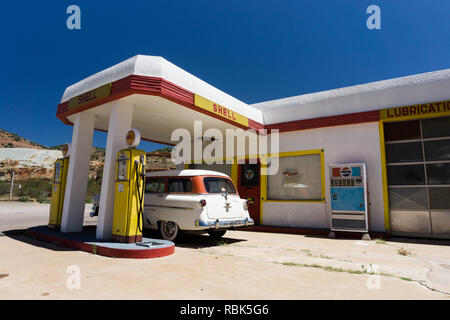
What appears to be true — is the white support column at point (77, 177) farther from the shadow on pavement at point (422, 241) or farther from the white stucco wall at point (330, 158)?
the shadow on pavement at point (422, 241)

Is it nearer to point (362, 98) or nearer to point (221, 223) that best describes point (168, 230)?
point (221, 223)

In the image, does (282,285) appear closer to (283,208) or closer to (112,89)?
(112,89)

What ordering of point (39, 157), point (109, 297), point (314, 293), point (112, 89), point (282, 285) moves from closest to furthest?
point (109, 297)
point (314, 293)
point (282, 285)
point (112, 89)
point (39, 157)

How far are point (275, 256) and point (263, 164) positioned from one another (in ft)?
19.3

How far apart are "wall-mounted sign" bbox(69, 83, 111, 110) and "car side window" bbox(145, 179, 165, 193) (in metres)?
2.62

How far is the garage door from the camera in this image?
8359mm

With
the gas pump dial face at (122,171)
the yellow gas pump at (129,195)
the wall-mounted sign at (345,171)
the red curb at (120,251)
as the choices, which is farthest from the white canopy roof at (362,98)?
Result: the red curb at (120,251)

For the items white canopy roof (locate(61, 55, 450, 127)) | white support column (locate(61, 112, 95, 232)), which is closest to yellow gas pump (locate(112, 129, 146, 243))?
white canopy roof (locate(61, 55, 450, 127))

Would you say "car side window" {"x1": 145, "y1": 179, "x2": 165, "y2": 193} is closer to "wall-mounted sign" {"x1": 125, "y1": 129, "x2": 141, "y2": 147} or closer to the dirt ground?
"wall-mounted sign" {"x1": 125, "y1": 129, "x2": 141, "y2": 147}

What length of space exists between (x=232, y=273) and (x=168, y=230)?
140 inches

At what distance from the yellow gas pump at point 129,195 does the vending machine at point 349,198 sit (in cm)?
610

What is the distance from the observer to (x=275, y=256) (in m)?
5.96

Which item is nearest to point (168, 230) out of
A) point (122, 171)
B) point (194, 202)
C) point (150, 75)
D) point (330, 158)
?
point (194, 202)

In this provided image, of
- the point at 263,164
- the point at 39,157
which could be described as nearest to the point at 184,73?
the point at 263,164
